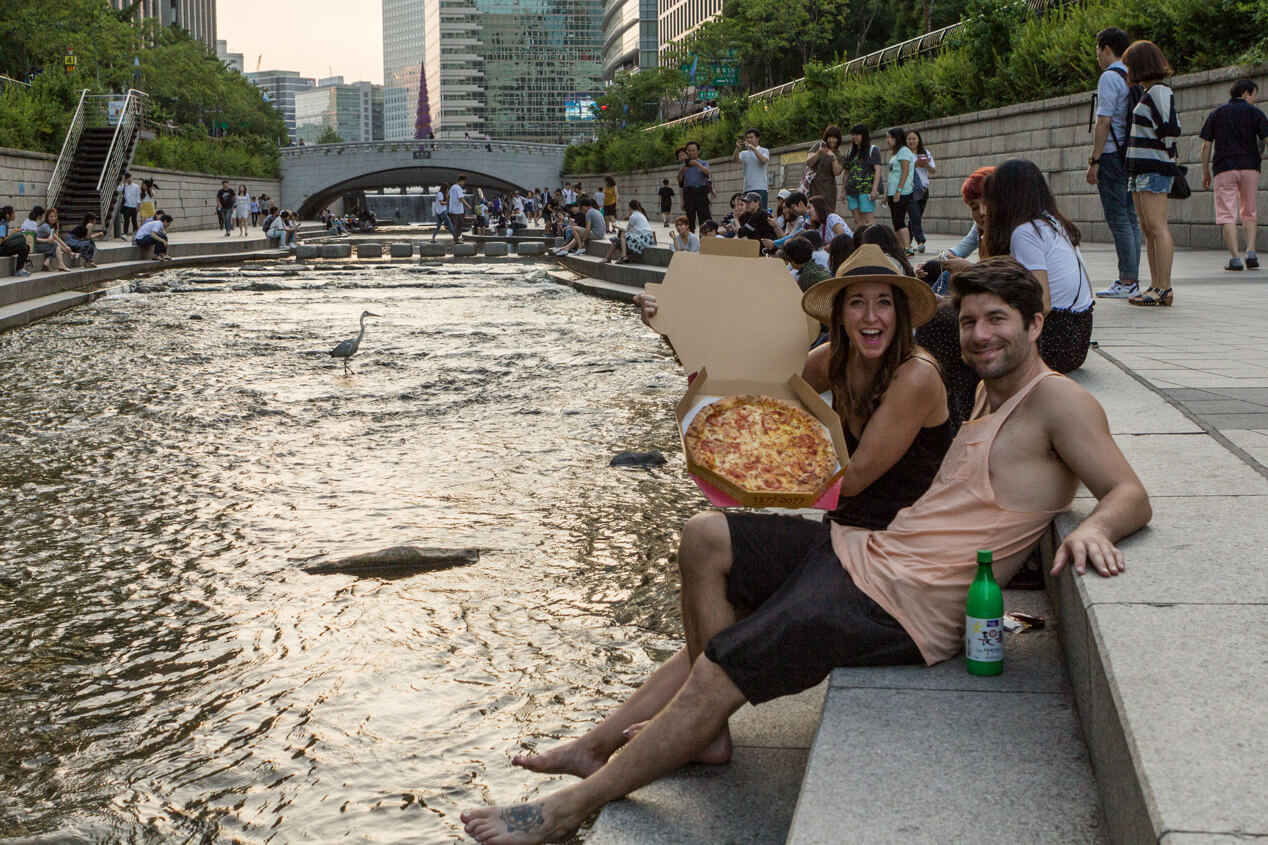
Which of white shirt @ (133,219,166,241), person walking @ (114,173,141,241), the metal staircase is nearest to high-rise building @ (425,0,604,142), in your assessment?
the metal staircase

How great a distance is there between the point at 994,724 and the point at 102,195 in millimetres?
32940

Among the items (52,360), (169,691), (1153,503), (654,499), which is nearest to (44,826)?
(169,691)

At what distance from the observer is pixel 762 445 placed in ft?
10.5

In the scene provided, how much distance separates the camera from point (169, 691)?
14.0 ft

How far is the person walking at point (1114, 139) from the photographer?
9.14m

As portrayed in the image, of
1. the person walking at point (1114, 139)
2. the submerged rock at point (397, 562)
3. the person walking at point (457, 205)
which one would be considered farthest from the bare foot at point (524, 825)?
the person walking at point (457, 205)

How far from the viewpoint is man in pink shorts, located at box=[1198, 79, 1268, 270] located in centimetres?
1187

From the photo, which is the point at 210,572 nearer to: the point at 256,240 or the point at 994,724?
the point at 994,724

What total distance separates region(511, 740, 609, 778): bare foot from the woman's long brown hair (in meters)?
1.18

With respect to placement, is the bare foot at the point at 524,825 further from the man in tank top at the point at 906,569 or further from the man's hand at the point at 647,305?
the man's hand at the point at 647,305

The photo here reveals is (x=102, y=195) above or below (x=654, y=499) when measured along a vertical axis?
above

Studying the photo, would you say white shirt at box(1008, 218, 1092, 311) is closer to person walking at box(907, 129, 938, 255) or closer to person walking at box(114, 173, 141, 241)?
person walking at box(907, 129, 938, 255)

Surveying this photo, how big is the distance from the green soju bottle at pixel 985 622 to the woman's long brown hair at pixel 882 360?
0.70 meters

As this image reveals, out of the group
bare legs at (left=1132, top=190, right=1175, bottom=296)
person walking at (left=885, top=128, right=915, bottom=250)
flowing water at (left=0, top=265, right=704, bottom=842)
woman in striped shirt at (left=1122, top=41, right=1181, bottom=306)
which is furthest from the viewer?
person walking at (left=885, top=128, right=915, bottom=250)
